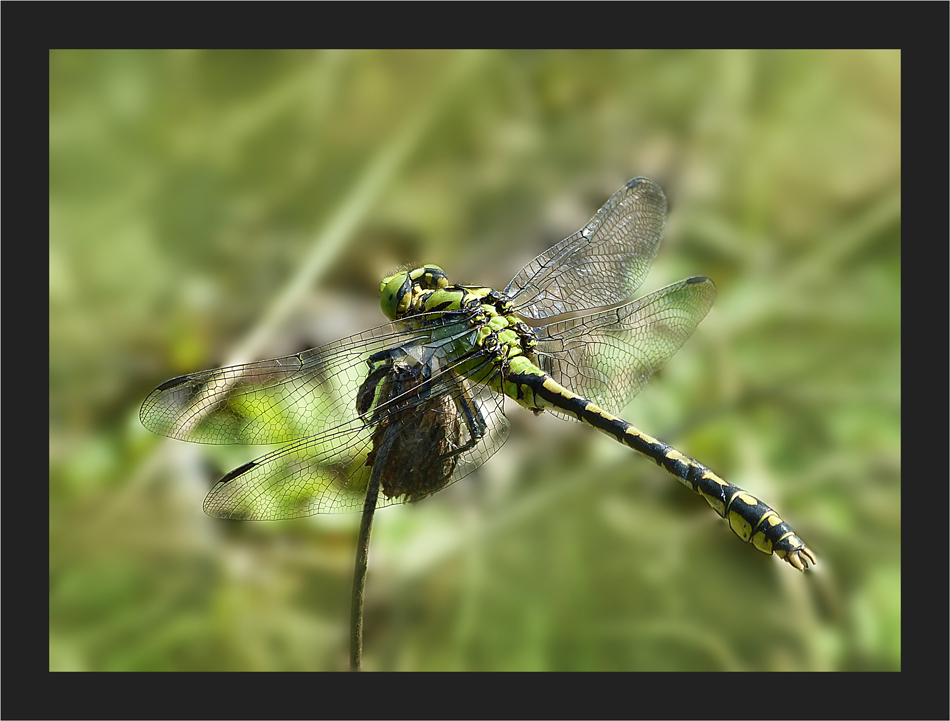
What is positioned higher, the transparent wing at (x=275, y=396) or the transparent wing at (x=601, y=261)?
the transparent wing at (x=601, y=261)

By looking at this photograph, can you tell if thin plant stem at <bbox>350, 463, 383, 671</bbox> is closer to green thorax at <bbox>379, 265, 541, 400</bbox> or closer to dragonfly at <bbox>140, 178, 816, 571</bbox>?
dragonfly at <bbox>140, 178, 816, 571</bbox>

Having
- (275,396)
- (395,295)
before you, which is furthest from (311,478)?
(395,295)

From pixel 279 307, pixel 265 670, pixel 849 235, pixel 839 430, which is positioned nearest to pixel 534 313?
pixel 279 307

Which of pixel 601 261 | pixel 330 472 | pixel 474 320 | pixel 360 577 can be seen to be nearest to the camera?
pixel 360 577

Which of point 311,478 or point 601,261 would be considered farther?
point 601,261

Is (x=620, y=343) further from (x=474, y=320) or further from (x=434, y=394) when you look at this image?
(x=434, y=394)

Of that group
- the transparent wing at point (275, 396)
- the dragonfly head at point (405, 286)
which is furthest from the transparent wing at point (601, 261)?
the transparent wing at point (275, 396)

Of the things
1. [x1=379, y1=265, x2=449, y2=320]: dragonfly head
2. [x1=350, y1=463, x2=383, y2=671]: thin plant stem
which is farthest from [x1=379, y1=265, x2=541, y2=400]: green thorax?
[x1=350, y1=463, x2=383, y2=671]: thin plant stem

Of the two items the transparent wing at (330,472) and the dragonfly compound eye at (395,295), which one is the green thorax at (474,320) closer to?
the dragonfly compound eye at (395,295)
